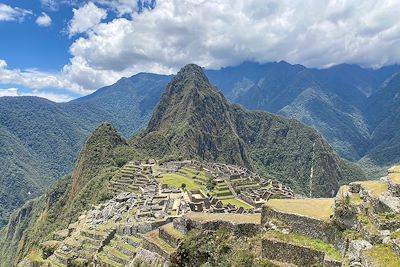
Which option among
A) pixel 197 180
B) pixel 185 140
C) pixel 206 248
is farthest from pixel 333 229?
pixel 185 140

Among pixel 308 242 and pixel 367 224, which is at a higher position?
pixel 367 224

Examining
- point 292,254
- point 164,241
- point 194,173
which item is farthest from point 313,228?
point 194,173

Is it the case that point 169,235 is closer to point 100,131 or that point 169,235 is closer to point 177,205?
point 177,205

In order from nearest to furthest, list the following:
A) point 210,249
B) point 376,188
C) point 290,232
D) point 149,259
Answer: point 376,188 → point 290,232 → point 210,249 → point 149,259

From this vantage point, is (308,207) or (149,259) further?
(149,259)

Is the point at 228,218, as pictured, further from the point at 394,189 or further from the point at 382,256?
the point at 382,256

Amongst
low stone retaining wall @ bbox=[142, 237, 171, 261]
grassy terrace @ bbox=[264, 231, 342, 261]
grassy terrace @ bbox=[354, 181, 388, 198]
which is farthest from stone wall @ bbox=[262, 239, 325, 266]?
low stone retaining wall @ bbox=[142, 237, 171, 261]

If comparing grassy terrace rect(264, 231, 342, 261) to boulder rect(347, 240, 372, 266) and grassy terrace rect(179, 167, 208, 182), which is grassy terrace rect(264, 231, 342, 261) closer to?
boulder rect(347, 240, 372, 266)
